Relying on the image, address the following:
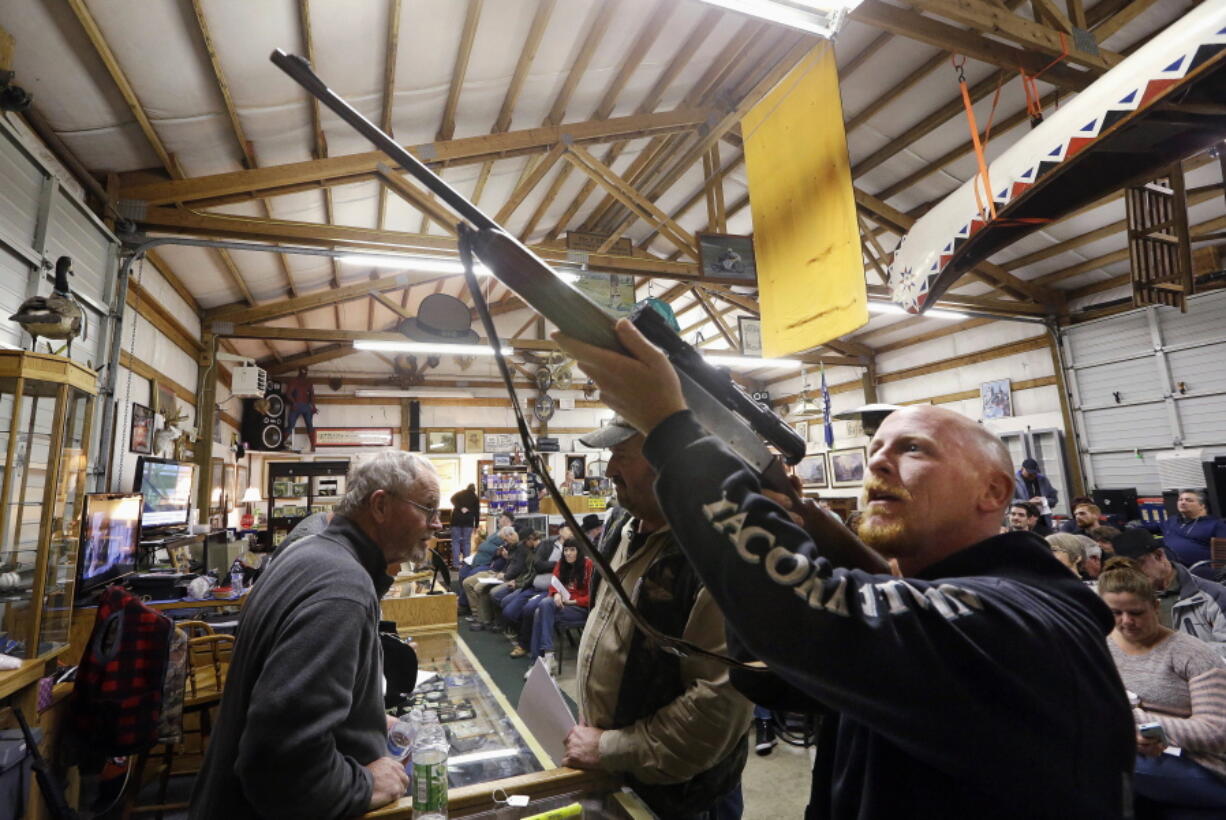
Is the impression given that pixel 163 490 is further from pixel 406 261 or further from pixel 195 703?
pixel 406 261

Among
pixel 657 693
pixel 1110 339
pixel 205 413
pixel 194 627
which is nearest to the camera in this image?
pixel 657 693

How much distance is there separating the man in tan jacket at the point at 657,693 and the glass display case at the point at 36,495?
296 centimetres

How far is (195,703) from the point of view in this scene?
131 inches

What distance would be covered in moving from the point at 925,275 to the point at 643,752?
414 centimetres

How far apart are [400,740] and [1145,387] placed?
11158 mm

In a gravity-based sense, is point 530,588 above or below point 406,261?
below

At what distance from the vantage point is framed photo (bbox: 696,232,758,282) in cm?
623

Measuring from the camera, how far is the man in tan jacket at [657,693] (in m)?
1.39

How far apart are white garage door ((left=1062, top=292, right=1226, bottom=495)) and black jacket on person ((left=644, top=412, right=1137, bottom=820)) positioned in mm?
10221

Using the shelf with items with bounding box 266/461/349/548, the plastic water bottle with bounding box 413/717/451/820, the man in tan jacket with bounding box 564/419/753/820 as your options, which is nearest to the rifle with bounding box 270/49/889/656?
the man in tan jacket with bounding box 564/419/753/820

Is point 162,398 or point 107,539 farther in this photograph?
point 162,398

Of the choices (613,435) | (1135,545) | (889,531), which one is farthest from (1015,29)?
(889,531)

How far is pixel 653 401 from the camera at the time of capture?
0.74 m

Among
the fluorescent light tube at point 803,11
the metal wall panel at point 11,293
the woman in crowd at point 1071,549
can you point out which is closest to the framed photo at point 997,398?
the woman in crowd at point 1071,549
